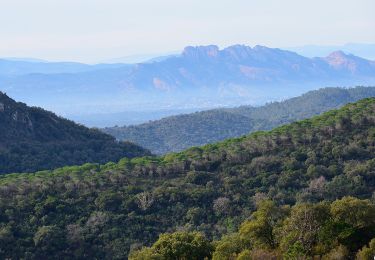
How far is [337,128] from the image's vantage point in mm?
46562

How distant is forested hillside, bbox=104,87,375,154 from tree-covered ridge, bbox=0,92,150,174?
35.2 m

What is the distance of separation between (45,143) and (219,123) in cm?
6678

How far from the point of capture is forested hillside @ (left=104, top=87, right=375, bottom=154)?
10925 cm

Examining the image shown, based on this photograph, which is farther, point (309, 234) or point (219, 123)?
point (219, 123)

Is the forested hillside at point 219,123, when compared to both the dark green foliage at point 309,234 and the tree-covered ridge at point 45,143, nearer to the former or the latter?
the tree-covered ridge at point 45,143

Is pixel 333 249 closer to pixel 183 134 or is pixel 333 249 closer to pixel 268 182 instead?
pixel 268 182

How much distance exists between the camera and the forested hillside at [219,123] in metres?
109

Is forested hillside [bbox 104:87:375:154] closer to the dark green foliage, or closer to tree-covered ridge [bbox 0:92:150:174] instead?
tree-covered ridge [bbox 0:92:150:174]

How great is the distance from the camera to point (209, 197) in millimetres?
37875

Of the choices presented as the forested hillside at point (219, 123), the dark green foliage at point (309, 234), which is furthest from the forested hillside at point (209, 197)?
the forested hillside at point (219, 123)

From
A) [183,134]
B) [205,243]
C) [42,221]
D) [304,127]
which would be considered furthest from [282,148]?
[183,134]

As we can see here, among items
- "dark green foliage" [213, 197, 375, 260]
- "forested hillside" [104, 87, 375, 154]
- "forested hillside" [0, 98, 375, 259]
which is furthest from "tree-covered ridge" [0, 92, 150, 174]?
"forested hillside" [104, 87, 375, 154]

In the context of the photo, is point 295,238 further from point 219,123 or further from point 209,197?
→ point 219,123

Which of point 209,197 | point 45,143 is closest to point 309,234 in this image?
point 209,197
